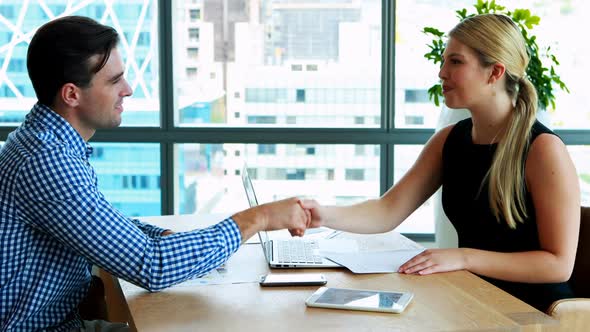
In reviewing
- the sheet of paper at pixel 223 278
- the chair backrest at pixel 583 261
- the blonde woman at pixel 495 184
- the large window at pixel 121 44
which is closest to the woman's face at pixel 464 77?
the blonde woman at pixel 495 184

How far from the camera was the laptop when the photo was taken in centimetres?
225

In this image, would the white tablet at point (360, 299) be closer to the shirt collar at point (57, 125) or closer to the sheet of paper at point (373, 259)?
the sheet of paper at point (373, 259)

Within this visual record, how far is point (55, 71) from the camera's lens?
198 centimetres

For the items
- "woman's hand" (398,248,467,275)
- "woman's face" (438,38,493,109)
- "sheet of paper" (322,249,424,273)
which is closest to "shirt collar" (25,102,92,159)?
"sheet of paper" (322,249,424,273)

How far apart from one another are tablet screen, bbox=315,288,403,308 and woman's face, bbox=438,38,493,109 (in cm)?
88

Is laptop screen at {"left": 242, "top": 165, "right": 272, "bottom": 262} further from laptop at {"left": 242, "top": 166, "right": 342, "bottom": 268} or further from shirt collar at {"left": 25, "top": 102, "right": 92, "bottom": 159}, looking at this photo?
shirt collar at {"left": 25, "top": 102, "right": 92, "bottom": 159}

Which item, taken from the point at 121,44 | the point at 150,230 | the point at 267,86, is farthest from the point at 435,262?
the point at 121,44

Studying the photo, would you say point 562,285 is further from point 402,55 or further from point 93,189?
point 402,55

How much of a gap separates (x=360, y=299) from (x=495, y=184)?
0.78 metres

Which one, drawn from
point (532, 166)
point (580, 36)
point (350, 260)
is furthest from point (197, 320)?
point (580, 36)

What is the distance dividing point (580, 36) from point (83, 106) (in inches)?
142

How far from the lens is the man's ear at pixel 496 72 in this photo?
2.51 meters

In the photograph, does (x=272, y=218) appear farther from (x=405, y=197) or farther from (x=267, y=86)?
(x=267, y=86)

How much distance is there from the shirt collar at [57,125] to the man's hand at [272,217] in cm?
43
